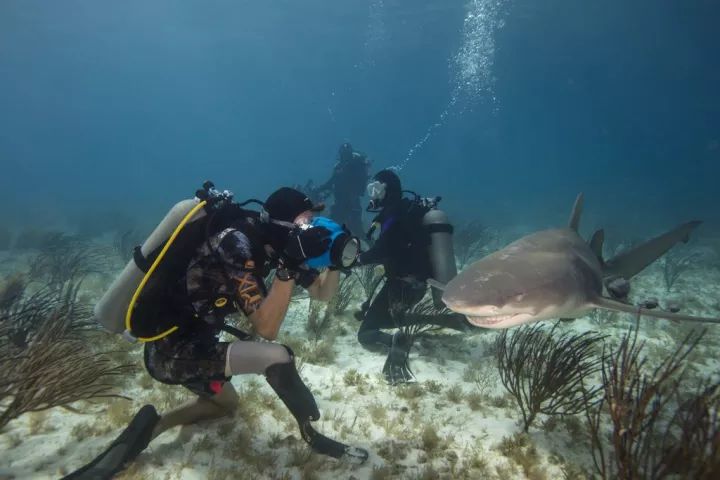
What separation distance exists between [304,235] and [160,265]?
3.55 feet

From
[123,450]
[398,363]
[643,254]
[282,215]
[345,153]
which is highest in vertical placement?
[345,153]

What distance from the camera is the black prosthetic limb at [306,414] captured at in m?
3.05

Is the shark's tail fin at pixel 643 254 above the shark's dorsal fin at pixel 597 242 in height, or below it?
below

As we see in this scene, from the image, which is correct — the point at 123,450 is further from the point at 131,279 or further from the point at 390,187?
the point at 390,187

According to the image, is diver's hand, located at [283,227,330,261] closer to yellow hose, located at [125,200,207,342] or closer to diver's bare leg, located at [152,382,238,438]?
yellow hose, located at [125,200,207,342]

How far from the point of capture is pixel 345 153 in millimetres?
15656

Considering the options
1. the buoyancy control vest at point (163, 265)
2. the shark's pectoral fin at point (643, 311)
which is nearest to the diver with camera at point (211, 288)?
the buoyancy control vest at point (163, 265)

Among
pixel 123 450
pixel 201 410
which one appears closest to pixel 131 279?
pixel 123 450

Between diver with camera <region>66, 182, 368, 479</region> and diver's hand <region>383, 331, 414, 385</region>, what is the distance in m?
1.84

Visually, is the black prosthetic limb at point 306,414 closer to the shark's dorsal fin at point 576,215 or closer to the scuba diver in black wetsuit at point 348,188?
the shark's dorsal fin at point 576,215

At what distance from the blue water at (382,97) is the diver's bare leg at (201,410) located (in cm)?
2364

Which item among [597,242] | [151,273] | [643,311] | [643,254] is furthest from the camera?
[597,242]

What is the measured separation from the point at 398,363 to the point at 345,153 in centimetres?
1217

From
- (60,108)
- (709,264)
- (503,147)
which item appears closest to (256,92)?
(60,108)
